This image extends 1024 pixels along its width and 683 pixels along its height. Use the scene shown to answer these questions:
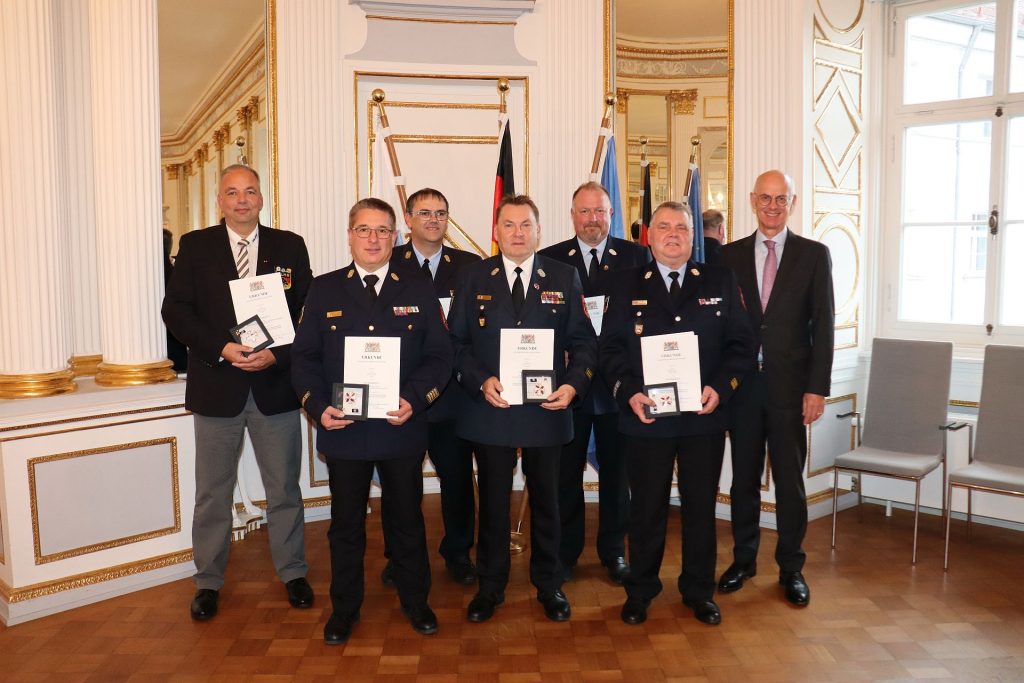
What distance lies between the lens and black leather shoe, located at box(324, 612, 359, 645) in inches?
122

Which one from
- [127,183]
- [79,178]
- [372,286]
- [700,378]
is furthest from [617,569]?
[79,178]

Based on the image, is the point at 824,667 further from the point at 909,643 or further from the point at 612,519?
the point at 612,519

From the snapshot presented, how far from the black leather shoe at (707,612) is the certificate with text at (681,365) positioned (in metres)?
0.81

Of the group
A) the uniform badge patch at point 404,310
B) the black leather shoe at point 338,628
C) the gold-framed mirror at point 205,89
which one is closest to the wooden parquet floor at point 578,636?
the black leather shoe at point 338,628

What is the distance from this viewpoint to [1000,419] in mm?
4129

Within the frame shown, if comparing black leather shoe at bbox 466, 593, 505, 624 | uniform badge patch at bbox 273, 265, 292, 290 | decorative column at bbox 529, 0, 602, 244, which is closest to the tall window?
decorative column at bbox 529, 0, 602, 244

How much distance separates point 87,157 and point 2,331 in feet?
3.02

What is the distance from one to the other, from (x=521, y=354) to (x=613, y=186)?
1820 mm

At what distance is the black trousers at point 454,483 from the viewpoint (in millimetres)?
3635

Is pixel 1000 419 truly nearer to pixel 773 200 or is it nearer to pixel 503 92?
pixel 773 200

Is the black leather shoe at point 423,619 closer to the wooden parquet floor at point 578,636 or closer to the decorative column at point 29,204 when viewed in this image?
the wooden parquet floor at point 578,636

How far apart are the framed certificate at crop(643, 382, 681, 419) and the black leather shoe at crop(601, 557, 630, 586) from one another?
918 mm

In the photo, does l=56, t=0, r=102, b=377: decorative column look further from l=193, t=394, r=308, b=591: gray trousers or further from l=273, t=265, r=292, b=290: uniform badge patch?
l=273, t=265, r=292, b=290: uniform badge patch

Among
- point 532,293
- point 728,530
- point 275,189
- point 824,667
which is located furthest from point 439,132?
point 824,667
